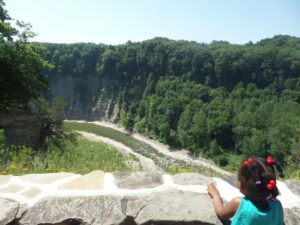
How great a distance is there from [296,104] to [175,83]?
33127mm

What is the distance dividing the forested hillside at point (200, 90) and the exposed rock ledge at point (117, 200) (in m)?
49.9

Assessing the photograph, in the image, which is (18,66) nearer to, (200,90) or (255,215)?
(255,215)

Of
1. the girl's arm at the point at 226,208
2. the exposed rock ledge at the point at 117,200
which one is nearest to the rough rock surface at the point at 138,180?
the exposed rock ledge at the point at 117,200

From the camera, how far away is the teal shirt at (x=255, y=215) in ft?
7.91

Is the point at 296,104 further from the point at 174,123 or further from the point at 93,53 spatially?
the point at 93,53

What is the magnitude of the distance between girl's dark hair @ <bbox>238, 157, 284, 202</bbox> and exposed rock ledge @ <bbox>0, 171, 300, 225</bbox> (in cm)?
37

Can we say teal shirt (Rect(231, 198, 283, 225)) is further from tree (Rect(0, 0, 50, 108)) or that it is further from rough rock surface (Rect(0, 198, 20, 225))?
tree (Rect(0, 0, 50, 108))

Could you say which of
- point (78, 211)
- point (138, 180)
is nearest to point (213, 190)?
point (138, 180)

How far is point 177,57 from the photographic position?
343 feet

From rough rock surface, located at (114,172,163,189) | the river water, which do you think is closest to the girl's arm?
rough rock surface, located at (114,172,163,189)

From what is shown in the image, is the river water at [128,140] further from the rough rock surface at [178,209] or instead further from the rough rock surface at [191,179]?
the rough rock surface at [178,209]

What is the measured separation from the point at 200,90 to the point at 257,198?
286ft

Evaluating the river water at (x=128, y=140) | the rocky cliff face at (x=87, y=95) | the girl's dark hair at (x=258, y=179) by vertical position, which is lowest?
the river water at (x=128, y=140)

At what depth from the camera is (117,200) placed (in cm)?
283
